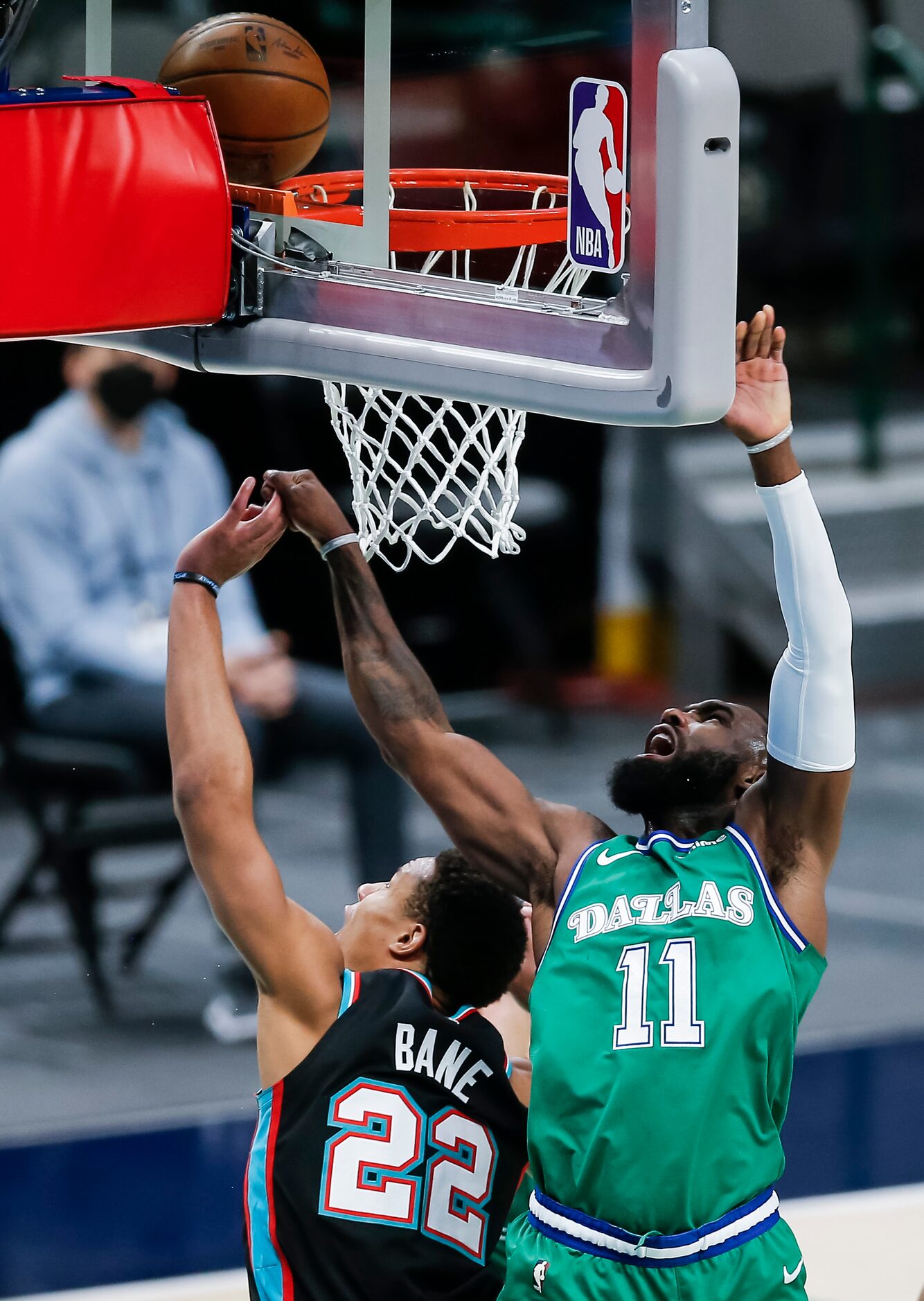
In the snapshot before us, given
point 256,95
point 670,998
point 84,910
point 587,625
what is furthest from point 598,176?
point 587,625

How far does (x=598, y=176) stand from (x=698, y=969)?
3.67ft

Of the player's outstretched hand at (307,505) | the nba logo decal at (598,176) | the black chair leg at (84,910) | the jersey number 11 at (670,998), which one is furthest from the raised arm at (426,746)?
the black chair leg at (84,910)

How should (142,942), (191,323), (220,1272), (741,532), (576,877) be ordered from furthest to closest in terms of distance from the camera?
(741,532)
(142,942)
(220,1272)
(576,877)
(191,323)

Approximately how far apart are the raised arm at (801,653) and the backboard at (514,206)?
0.41m

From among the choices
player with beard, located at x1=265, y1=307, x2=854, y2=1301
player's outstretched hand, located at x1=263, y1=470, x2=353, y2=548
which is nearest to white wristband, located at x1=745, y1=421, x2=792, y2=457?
player with beard, located at x1=265, y1=307, x2=854, y2=1301

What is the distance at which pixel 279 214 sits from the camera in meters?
2.44

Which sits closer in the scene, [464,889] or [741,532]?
[464,889]

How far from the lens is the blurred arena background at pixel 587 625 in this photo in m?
2.90

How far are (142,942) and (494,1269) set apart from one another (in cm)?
325

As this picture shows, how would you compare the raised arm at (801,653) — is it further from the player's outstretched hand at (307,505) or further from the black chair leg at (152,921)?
the black chair leg at (152,921)

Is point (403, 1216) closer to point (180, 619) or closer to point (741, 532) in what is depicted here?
point (180, 619)

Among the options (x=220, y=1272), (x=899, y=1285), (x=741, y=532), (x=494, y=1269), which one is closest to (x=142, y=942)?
(x=220, y=1272)

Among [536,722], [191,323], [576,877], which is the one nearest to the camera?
[191,323]

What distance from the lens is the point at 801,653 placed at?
8.29 ft
